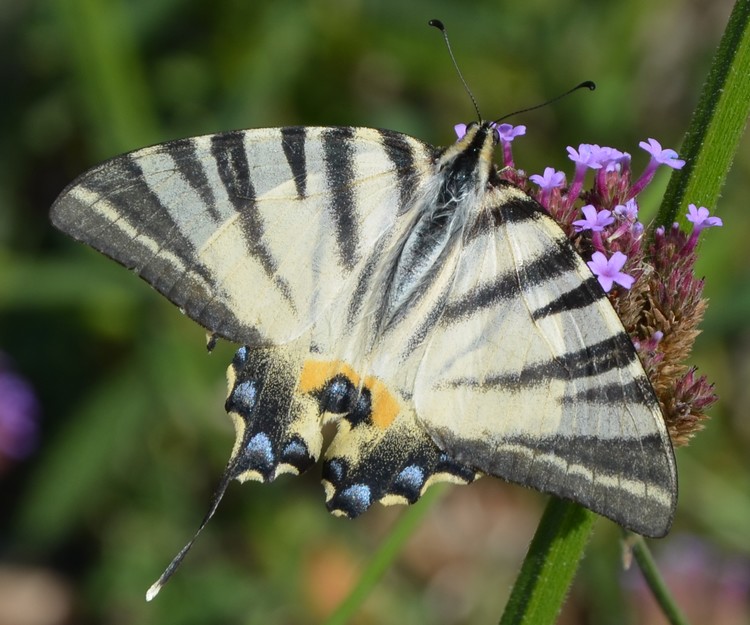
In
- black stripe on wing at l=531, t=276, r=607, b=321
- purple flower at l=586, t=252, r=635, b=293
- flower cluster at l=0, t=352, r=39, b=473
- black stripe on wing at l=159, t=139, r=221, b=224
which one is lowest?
flower cluster at l=0, t=352, r=39, b=473

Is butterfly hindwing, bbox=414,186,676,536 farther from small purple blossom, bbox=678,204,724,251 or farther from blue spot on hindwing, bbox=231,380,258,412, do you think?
blue spot on hindwing, bbox=231,380,258,412

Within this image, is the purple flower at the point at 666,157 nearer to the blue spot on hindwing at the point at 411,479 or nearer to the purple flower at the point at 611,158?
the purple flower at the point at 611,158

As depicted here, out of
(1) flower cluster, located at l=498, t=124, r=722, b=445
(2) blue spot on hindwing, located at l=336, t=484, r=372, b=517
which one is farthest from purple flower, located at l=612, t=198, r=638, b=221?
(2) blue spot on hindwing, located at l=336, t=484, r=372, b=517

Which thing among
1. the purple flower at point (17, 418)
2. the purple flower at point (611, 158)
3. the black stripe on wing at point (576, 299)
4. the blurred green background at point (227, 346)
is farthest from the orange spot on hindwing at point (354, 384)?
the purple flower at point (17, 418)

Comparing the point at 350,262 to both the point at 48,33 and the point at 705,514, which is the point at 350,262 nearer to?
the point at 705,514

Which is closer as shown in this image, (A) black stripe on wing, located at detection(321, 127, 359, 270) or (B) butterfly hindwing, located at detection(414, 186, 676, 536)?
(B) butterfly hindwing, located at detection(414, 186, 676, 536)

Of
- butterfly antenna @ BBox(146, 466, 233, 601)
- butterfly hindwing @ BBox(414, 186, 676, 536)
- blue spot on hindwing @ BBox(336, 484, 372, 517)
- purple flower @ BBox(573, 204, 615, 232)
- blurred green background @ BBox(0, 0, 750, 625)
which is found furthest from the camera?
blurred green background @ BBox(0, 0, 750, 625)

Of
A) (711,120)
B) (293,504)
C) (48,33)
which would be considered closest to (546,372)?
(711,120)
